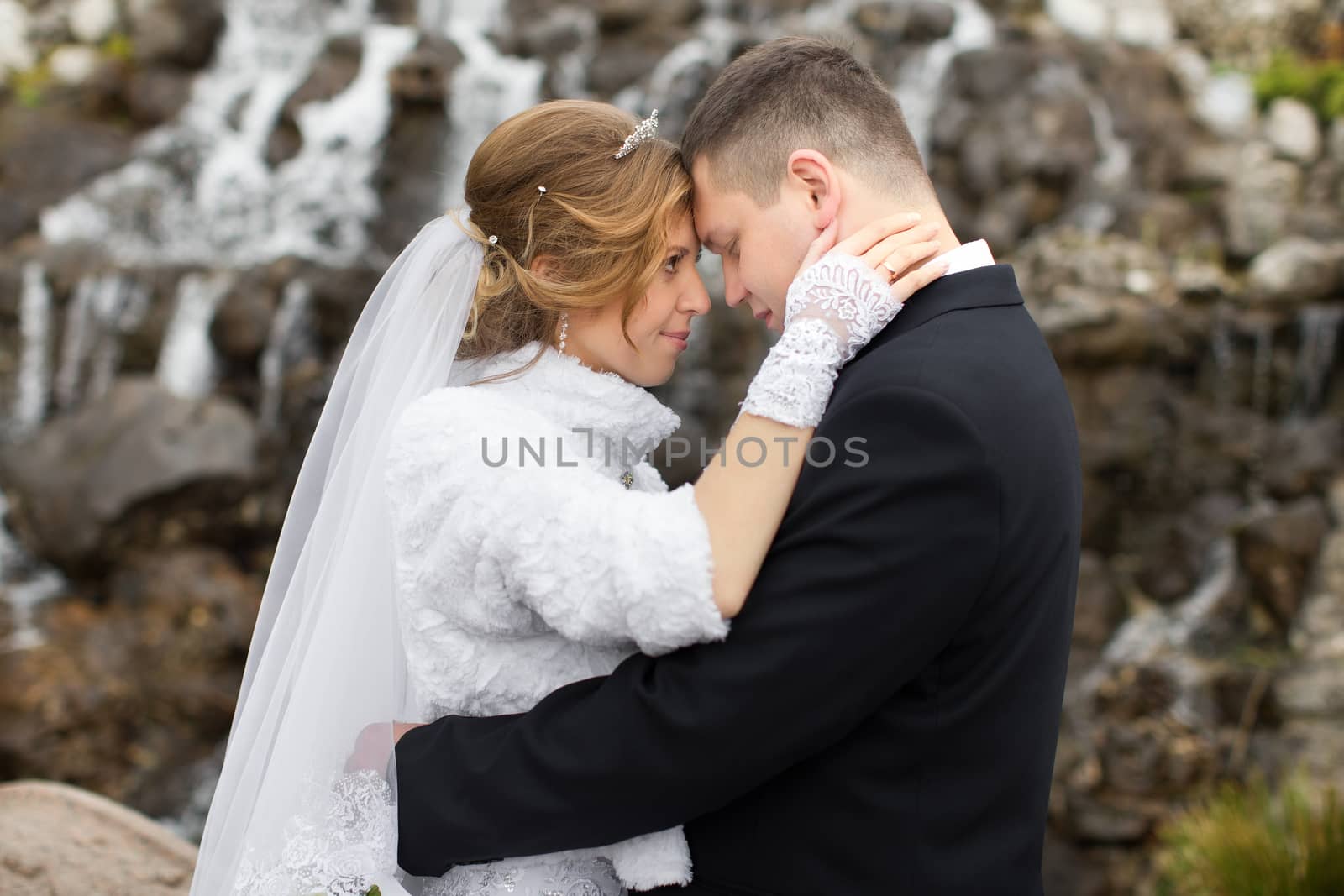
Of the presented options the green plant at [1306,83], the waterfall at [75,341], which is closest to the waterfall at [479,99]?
the waterfall at [75,341]

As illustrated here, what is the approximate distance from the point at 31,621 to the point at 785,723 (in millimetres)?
7336

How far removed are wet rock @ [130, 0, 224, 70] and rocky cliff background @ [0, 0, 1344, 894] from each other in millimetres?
41

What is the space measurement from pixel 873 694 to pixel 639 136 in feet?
4.03

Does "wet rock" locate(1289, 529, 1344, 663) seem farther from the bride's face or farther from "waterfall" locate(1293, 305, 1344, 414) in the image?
the bride's face

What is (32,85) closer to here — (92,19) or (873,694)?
(92,19)

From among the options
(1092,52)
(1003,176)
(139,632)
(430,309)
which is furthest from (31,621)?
(1092,52)

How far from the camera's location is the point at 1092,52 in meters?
12.8

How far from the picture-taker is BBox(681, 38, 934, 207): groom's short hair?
2.09 m

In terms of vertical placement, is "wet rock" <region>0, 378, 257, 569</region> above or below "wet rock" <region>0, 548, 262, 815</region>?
above

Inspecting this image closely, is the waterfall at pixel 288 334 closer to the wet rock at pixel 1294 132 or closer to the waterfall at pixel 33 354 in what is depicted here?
the waterfall at pixel 33 354

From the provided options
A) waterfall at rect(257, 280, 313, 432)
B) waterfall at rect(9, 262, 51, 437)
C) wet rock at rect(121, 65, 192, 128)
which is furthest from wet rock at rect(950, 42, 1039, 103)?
waterfall at rect(9, 262, 51, 437)

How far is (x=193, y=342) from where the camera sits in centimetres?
987

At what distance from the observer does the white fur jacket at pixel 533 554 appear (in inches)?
68.7

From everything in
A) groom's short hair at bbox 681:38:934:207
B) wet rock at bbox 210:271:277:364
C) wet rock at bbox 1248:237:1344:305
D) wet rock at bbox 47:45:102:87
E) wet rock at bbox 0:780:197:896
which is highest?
groom's short hair at bbox 681:38:934:207
